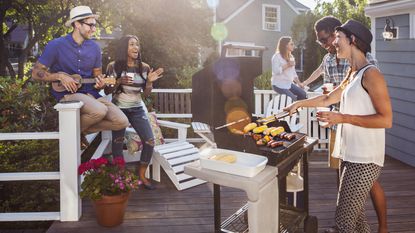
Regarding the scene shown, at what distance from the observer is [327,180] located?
20.6 ft

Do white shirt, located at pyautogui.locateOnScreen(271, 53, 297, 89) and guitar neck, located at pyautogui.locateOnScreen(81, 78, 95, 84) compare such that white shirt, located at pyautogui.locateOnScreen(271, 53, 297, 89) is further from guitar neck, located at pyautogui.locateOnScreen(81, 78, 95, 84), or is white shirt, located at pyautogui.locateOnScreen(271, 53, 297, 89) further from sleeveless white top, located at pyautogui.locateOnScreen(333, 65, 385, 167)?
sleeveless white top, located at pyautogui.locateOnScreen(333, 65, 385, 167)

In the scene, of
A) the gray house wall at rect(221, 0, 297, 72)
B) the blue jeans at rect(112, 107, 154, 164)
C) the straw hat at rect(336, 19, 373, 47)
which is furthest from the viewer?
the gray house wall at rect(221, 0, 297, 72)

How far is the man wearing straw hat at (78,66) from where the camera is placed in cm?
469

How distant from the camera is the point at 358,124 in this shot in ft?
10.8

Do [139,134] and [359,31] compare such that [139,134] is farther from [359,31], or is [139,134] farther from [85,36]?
[359,31]

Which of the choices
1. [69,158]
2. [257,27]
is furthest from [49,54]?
[257,27]

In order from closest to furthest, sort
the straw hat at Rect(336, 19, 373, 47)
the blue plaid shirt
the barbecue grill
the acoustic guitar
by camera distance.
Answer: the straw hat at Rect(336, 19, 373, 47)
the barbecue grill
the blue plaid shirt
the acoustic guitar

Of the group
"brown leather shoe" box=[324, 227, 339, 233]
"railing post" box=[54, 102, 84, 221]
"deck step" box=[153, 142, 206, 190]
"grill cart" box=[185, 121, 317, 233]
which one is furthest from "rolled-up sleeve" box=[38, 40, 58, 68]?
"brown leather shoe" box=[324, 227, 339, 233]

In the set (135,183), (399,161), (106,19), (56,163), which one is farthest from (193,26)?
(135,183)

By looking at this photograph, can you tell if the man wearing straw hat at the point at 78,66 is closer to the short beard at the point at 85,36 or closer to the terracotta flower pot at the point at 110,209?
the short beard at the point at 85,36

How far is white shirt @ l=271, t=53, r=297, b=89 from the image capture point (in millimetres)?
7961

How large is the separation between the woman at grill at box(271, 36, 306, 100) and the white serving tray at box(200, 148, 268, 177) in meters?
4.92

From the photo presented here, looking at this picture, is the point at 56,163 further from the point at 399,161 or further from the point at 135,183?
the point at 399,161

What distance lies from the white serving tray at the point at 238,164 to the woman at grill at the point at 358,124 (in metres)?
0.66
